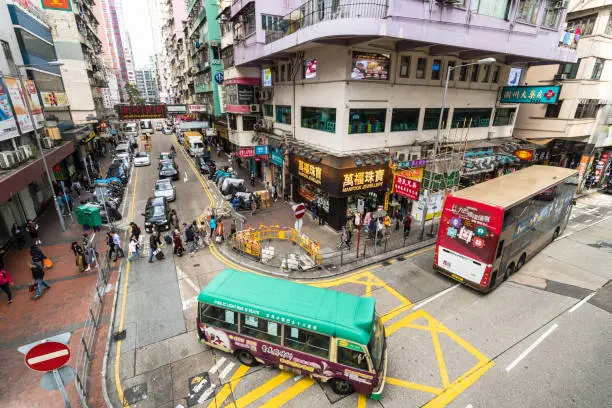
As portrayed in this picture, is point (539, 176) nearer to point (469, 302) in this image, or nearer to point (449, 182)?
point (449, 182)

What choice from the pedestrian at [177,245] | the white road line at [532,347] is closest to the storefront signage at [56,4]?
the pedestrian at [177,245]

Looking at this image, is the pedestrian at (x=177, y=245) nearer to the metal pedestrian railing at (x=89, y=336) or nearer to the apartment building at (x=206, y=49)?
the metal pedestrian railing at (x=89, y=336)

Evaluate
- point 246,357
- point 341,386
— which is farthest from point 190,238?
point 341,386

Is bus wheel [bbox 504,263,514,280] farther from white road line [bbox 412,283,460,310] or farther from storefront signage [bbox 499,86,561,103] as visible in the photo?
storefront signage [bbox 499,86,561,103]

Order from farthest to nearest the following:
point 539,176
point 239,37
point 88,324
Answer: point 239,37
point 539,176
point 88,324

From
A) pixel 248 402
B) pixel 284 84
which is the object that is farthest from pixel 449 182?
pixel 248 402

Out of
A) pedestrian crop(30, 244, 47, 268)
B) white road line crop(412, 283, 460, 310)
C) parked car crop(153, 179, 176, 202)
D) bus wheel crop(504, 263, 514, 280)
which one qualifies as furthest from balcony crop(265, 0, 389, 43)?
pedestrian crop(30, 244, 47, 268)
